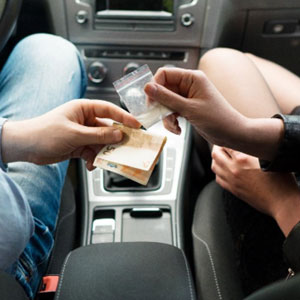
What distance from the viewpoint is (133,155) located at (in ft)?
1.98

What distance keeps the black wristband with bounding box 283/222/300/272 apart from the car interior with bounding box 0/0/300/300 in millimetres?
133

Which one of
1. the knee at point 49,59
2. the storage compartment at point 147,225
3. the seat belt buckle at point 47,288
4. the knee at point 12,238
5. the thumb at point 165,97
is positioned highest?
the thumb at point 165,97

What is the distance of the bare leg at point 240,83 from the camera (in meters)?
0.77

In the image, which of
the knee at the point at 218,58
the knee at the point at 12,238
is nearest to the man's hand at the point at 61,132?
the knee at the point at 12,238

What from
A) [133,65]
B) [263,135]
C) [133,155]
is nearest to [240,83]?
[263,135]

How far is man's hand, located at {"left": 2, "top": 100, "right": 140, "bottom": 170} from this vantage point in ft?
1.96

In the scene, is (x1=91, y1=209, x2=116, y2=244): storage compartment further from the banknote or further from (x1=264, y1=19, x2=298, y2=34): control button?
(x1=264, y1=19, x2=298, y2=34): control button

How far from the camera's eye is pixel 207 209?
2.73 ft

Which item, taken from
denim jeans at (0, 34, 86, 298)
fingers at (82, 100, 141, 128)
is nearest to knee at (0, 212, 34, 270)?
denim jeans at (0, 34, 86, 298)

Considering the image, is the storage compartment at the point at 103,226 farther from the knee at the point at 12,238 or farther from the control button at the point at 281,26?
the control button at the point at 281,26

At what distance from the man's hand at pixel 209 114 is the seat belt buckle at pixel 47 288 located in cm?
31

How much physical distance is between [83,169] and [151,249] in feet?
1.70

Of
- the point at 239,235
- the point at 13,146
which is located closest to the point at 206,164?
the point at 239,235

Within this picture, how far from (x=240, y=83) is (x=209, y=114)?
0.97 ft
